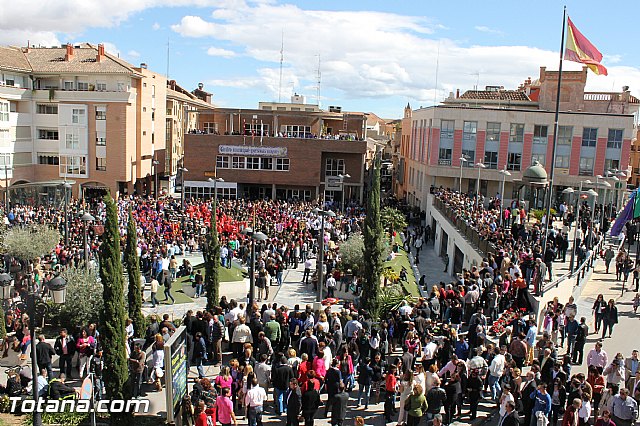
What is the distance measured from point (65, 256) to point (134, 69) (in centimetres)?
2745

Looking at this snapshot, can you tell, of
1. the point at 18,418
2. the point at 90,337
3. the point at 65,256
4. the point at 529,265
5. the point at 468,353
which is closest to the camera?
the point at 18,418

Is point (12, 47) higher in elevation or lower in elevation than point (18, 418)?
higher

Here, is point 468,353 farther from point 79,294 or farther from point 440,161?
point 440,161

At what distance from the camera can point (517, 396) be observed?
10383 millimetres

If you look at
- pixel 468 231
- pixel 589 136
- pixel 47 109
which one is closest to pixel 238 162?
pixel 47 109

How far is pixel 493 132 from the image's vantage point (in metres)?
43.8

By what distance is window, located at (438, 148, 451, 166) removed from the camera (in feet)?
149

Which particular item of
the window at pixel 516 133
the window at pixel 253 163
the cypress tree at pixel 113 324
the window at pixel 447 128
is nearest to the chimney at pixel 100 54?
the window at pixel 253 163

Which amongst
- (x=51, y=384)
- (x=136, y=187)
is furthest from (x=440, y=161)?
(x=51, y=384)

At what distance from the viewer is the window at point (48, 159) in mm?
47031

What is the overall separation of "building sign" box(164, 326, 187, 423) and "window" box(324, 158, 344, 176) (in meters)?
40.4

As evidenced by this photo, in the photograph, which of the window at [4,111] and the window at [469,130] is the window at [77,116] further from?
the window at [469,130]

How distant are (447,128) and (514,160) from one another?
5.52m

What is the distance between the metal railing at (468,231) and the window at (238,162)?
20548 mm
